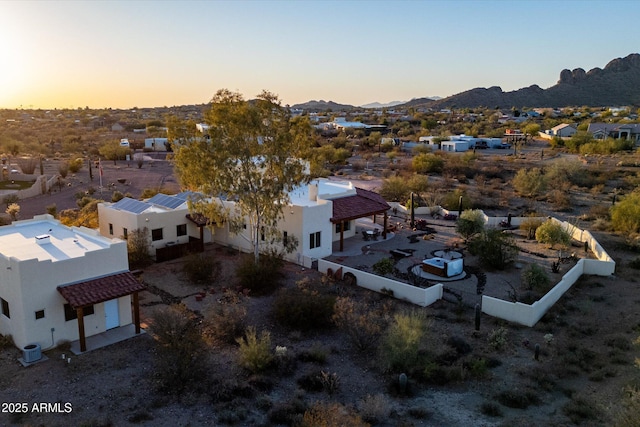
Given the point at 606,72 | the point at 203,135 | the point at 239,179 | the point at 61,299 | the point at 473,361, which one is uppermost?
the point at 606,72

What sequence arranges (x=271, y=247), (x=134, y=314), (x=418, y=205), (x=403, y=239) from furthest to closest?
(x=418, y=205) → (x=403, y=239) → (x=271, y=247) → (x=134, y=314)

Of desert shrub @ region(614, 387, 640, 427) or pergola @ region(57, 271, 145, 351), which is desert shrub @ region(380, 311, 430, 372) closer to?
desert shrub @ region(614, 387, 640, 427)

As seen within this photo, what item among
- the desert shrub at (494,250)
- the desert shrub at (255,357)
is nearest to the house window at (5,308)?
the desert shrub at (255,357)

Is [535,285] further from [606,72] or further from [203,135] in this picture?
[606,72]

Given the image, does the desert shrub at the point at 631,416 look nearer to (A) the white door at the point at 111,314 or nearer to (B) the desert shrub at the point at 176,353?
(B) the desert shrub at the point at 176,353

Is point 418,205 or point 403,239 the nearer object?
point 403,239

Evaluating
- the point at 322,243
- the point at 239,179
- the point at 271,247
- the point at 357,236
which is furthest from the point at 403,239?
the point at 239,179
